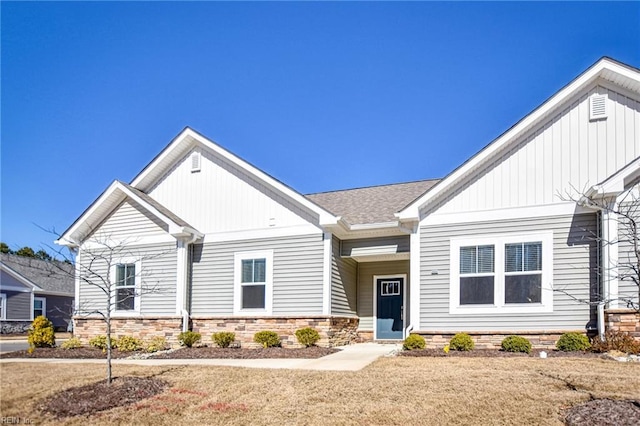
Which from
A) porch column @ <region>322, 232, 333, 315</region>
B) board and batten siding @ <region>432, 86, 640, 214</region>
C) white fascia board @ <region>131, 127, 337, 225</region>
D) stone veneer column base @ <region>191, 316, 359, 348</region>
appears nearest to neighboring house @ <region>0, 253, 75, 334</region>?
white fascia board @ <region>131, 127, 337, 225</region>

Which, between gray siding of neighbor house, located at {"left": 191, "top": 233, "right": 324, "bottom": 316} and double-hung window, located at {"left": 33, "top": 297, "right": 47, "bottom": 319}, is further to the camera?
double-hung window, located at {"left": 33, "top": 297, "right": 47, "bottom": 319}

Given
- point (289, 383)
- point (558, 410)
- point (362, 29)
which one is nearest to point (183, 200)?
point (362, 29)

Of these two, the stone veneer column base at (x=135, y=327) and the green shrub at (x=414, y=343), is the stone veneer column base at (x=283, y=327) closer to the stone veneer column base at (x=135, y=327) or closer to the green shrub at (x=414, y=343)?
the stone veneer column base at (x=135, y=327)

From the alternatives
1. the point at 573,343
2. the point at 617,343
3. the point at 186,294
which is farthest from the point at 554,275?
the point at 186,294

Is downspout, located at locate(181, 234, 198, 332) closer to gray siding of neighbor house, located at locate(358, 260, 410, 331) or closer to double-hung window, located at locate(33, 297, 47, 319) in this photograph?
gray siding of neighbor house, located at locate(358, 260, 410, 331)

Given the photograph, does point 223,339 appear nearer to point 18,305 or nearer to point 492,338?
point 492,338

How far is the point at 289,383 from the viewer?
916 cm

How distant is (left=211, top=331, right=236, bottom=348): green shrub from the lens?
49.8ft

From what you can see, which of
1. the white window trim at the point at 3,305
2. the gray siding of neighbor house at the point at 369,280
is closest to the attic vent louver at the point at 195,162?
the gray siding of neighbor house at the point at 369,280

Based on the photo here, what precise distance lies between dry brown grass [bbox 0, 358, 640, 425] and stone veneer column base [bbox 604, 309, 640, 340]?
151cm

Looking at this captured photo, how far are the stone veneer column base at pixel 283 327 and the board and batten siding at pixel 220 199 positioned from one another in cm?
279

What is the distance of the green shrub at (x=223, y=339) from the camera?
1519cm

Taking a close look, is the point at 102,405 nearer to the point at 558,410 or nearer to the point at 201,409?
the point at 201,409

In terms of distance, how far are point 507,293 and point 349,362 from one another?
14.6 feet
